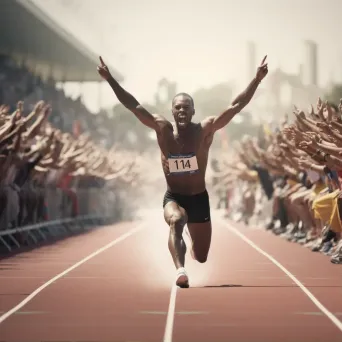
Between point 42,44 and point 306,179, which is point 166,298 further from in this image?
point 42,44

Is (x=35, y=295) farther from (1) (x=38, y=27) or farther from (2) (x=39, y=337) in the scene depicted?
(1) (x=38, y=27)

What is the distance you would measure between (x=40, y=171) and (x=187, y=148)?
46.6 ft

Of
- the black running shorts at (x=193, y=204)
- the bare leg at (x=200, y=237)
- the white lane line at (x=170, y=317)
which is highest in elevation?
the black running shorts at (x=193, y=204)

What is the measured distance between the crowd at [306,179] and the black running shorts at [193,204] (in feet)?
8.28

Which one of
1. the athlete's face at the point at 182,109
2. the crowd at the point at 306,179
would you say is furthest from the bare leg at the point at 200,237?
the crowd at the point at 306,179

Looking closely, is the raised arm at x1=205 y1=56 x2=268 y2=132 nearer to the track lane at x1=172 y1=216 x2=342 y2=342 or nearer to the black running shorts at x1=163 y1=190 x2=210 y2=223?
the black running shorts at x1=163 y1=190 x2=210 y2=223

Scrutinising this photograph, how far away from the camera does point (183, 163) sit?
16078 millimetres

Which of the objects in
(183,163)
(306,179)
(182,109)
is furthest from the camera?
(306,179)

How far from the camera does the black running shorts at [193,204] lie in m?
16.4

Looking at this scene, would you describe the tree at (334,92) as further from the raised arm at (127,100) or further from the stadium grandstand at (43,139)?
the raised arm at (127,100)

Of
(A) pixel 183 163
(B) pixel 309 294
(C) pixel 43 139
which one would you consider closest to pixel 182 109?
(A) pixel 183 163

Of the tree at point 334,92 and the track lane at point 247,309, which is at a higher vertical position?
the tree at point 334,92

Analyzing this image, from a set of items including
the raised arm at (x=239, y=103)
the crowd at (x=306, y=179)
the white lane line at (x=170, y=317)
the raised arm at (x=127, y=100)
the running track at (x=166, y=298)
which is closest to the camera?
the white lane line at (x=170, y=317)

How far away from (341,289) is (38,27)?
4810cm
